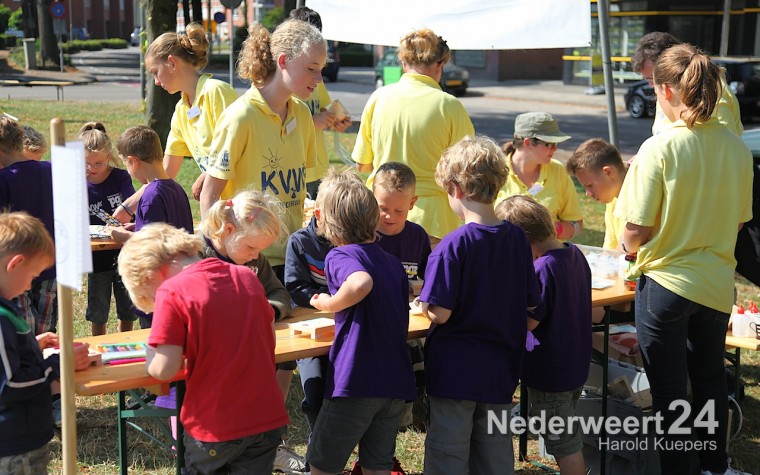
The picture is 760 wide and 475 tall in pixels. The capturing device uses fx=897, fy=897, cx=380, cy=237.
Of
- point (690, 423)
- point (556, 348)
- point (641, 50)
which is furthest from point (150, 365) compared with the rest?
point (641, 50)

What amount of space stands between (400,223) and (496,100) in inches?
872

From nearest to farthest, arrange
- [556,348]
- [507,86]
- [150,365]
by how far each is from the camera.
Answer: [150,365] → [556,348] → [507,86]

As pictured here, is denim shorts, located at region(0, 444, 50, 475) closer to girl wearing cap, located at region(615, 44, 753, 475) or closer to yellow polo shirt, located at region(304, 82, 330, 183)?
girl wearing cap, located at region(615, 44, 753, 475)

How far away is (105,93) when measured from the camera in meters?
24.3

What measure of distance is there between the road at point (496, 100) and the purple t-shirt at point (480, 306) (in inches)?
451

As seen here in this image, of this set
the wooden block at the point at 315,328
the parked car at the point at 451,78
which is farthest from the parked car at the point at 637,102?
the wooden block at the point at 315,328

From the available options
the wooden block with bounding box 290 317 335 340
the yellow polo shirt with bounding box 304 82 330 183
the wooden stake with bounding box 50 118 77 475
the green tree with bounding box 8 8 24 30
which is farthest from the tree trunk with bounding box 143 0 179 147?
the green tree with bounding box 8 8 24 30

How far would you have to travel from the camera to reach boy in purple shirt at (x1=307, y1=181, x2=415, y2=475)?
310 cm

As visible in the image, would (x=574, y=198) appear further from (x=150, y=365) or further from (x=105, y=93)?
(x=105, y=93)

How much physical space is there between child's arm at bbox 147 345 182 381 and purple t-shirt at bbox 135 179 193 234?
1693 mm

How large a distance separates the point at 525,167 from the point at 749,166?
51.8 inches

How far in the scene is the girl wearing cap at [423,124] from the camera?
450 centimetres

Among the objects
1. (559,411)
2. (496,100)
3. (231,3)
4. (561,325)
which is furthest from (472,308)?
(496,100)

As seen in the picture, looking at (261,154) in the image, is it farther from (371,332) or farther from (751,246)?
(751,246)
